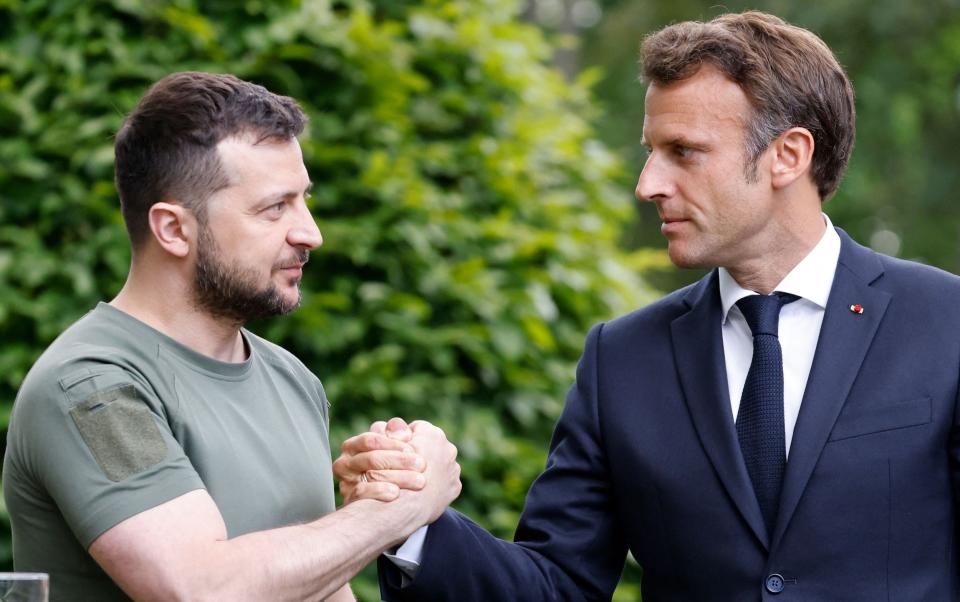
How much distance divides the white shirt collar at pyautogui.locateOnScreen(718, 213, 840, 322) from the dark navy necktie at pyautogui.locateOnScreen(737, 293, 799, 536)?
7 cm

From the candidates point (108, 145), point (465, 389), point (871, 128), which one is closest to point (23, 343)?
point (108, 145)

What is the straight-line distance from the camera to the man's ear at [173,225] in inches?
118

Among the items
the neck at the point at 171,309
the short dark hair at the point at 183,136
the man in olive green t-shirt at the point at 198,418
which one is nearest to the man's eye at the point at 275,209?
the man in olive green t-shirt at the point at 198,418

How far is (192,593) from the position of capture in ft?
8.54

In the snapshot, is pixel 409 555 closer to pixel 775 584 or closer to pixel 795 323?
pixel 775 584

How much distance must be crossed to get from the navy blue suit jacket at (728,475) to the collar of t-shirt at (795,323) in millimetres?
44

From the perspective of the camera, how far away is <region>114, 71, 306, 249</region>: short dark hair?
301 centimetres

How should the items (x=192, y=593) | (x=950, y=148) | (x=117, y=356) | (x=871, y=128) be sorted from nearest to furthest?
(x=192, y=593), (x=117, y=356), (x=871, y=128), (x=950, y=148)

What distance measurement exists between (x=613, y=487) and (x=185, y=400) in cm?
115

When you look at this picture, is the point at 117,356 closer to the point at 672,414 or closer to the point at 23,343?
the point at 672,414

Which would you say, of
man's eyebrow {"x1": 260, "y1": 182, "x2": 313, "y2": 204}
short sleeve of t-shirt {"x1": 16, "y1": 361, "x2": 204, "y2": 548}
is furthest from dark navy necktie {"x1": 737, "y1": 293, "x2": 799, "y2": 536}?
short sleeve of t-shirt {"x1": 16, "y1": 361, "x2": 204, "y2": 548}

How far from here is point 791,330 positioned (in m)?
3.25

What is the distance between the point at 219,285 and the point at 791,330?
139 centimetres

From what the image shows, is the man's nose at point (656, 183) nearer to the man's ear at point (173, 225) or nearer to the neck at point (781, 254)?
the neck at point (781, 254)
